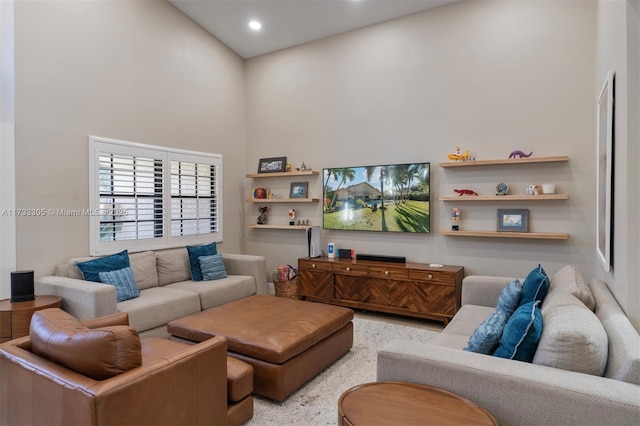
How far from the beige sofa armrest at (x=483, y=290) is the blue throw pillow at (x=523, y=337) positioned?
1.63 metres

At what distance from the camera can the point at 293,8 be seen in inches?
185

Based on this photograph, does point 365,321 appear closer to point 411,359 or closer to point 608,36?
point 411,359

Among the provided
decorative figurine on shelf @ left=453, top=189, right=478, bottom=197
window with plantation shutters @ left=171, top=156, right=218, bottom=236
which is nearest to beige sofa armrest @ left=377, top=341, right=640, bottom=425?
decorative figurine on shelf @ left=453, top=189, right=478, bottom=197

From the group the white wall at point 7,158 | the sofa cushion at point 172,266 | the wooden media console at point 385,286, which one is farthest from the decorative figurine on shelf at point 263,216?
the white wall at point 7,158

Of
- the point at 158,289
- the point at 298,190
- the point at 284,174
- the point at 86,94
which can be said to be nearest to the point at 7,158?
the point at 86,94

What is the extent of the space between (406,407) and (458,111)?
149 inches

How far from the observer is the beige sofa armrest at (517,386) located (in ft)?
4.44

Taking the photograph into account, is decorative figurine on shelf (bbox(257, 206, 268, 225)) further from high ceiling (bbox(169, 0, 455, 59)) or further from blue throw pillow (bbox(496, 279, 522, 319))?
blue throw pillow (bbox(496, 279, 522, 319))

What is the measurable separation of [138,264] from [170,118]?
78.5 inches

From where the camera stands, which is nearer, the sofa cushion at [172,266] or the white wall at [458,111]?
the white wall at [458,111]

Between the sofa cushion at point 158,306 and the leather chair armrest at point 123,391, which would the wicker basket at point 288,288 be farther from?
the leather chair armrest at point 123,391

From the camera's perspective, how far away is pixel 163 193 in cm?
478

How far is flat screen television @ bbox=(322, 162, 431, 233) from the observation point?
4602mm

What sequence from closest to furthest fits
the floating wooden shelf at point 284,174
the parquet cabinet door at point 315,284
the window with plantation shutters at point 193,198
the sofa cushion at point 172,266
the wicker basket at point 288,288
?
the sofa cushion at point 172,266, the parquet cabinet door at point 315,284, the window with plantation shutters at point 193,198, the wicker basket at point 288,288, the floating wooden shelf at point 284,174
